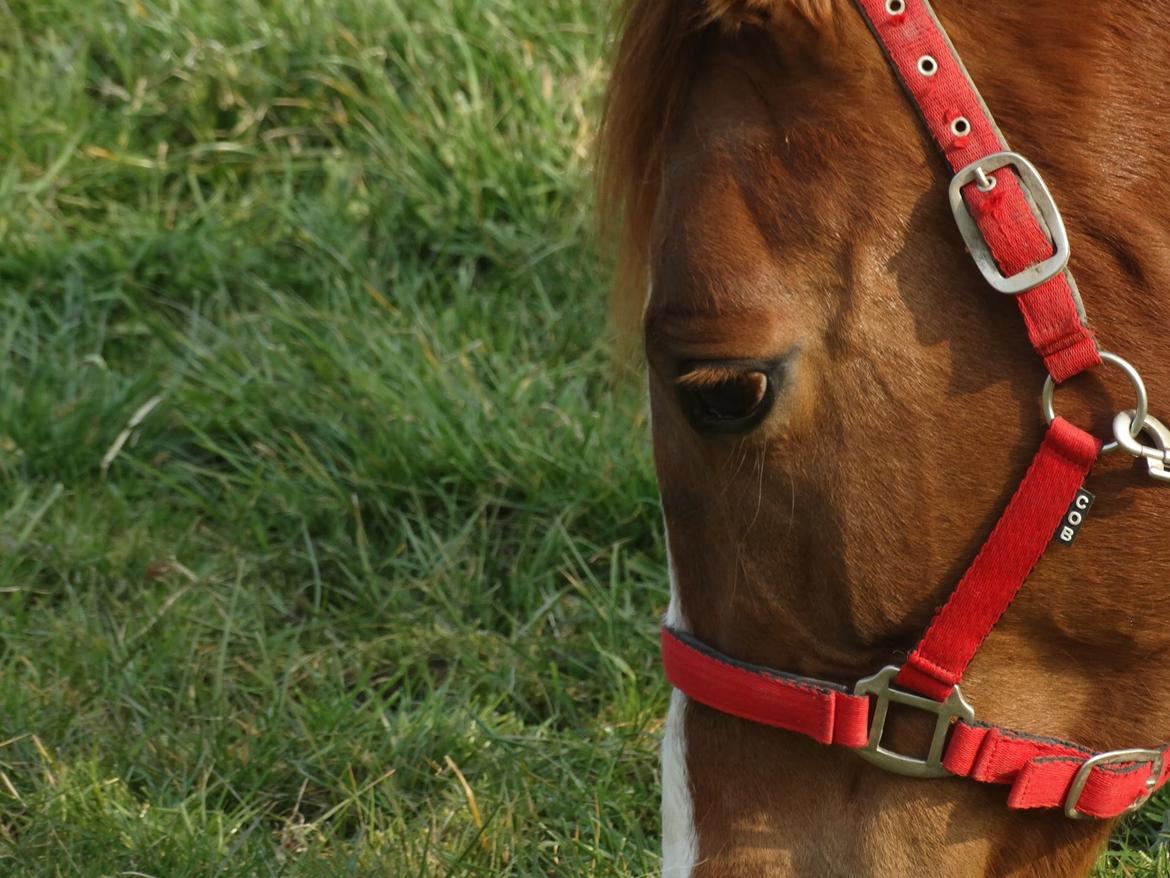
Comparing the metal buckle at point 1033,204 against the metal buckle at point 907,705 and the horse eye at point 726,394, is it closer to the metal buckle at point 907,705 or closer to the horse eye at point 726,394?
the horse eye at point 726,394

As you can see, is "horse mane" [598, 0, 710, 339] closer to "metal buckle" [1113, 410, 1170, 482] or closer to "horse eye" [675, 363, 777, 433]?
"horse eye" [675, 363, 777, 433]

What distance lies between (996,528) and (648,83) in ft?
1.98

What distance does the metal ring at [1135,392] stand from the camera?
153 centimetres

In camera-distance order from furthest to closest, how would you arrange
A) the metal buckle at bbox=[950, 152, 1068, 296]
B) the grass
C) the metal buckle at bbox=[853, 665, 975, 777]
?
1. the grass
2. the metal buckle at bbox=[853, 665, 975, 777]
3. the metal buckle at bbox=[950, 152, 1068, 296]

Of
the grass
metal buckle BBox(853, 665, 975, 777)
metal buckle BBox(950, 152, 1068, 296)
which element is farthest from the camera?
the grass

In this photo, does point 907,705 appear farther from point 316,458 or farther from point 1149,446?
point 316,458

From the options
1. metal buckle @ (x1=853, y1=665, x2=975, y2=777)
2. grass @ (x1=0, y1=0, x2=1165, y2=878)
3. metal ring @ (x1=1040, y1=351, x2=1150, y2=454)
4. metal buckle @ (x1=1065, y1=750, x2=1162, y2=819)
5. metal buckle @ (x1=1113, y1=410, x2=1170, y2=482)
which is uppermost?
metal ring @ (x1=1040, y1=351, x2=1150, y2=454)

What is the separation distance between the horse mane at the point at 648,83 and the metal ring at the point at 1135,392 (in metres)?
0.43

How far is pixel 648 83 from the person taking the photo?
169 centimetres

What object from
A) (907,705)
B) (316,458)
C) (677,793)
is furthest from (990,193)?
(316,458)

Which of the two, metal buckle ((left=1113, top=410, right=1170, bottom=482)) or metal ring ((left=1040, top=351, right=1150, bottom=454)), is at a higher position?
metal ring ((left=1040, top=351, right=1150, bottom=454))

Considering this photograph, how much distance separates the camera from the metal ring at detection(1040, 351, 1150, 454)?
5.00 feet

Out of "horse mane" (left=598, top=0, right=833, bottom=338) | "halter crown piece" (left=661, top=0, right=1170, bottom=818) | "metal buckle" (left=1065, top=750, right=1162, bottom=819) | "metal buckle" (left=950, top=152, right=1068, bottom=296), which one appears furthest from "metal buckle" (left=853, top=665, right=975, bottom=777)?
"horse mane" (left=598, top=0, right=833, bottom=338)

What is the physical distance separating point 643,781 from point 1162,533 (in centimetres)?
123
